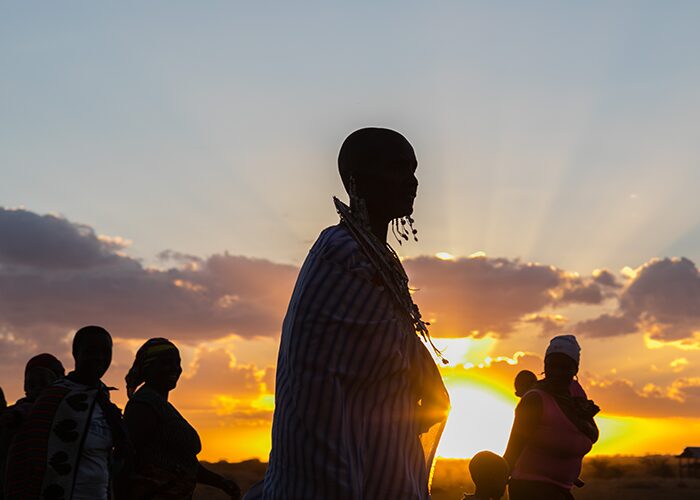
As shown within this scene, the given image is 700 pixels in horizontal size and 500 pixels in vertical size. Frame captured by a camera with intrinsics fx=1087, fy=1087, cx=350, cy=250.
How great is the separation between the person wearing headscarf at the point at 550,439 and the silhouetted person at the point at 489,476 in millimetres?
3822

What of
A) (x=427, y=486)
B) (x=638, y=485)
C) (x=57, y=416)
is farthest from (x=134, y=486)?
(x=638, y=485)

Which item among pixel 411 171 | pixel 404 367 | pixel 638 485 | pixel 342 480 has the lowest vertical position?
pixel 342 480

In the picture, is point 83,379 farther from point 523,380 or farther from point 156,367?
point 523,380

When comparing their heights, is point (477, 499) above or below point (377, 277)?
below

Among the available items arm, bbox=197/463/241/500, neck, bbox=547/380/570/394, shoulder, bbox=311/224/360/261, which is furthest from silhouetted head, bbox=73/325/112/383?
shoulder, bbox=311/224/360/261

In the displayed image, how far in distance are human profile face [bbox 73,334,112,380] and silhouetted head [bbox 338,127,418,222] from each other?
4125mm

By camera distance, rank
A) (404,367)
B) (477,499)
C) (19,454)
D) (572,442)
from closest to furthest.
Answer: (404,367)
(477,499)
(19,454)
(572,442)

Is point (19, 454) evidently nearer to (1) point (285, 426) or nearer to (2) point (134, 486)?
(2) point (134, 486)

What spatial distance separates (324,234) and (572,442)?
5252 millimetres

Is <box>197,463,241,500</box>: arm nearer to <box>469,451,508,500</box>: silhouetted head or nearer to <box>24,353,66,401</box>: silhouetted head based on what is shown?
<box>24,353,66,401</box>: silhouetted head

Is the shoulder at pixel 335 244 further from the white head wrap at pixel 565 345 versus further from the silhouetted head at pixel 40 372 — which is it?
the silhouetted head at pixel 40 372

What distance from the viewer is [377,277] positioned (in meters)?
4.14

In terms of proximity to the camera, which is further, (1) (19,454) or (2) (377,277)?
(1) (19,454)

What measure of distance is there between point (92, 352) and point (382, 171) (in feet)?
14.2
